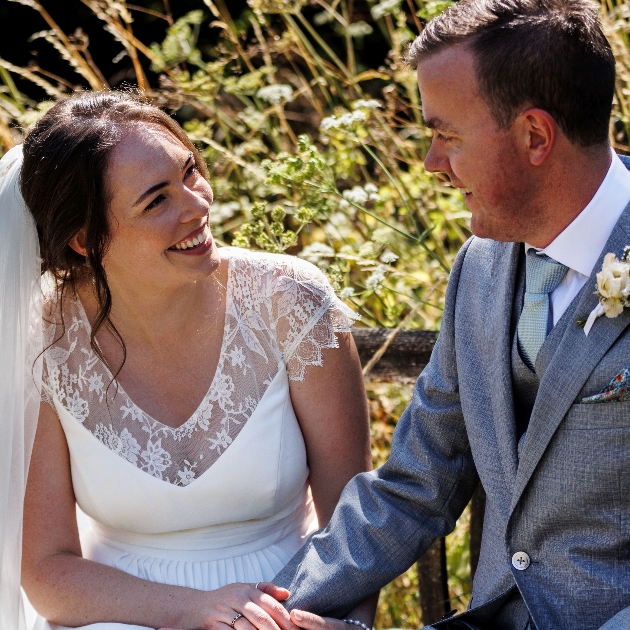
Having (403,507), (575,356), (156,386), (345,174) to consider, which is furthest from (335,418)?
(345,174)

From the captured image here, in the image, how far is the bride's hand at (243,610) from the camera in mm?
2307

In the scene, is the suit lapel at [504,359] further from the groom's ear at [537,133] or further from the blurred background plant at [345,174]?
the blurred background plant at [345,174]

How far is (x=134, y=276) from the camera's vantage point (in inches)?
106

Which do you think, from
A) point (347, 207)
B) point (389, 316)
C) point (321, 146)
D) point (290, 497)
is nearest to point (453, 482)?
point (290, 497)

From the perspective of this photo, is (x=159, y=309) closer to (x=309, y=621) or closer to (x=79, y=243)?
(x=79, y=243)

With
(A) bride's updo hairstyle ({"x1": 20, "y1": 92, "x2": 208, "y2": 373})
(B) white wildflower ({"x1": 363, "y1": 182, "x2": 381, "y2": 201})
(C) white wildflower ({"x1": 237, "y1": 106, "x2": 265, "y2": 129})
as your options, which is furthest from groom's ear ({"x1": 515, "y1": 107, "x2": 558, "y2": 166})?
(C) white wildflower ({"x1": 237, "y1": 106, "x2": 265, "y2": 129})

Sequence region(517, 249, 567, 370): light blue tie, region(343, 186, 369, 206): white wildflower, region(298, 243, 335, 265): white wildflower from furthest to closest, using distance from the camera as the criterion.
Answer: region(298, 243, 335, 265): white wildflower, region(343, 186, 369, 206): white wildflower, region(517, 249, 567, 370): light blue tie

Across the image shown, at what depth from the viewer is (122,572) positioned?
2.64 metres

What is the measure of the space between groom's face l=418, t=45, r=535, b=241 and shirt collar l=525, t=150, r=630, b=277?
0.31ft

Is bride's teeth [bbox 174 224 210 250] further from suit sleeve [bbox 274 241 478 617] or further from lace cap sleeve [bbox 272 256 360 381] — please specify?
suit sleeve [bbox 274 241 478 617]

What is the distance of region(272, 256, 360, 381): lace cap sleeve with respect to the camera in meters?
2.74

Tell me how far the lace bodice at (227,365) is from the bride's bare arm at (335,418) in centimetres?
4

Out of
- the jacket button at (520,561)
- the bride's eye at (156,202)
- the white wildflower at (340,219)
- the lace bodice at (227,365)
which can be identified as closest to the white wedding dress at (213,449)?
the lace bodice at (227,365)

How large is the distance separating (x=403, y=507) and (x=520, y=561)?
0.37 meters
